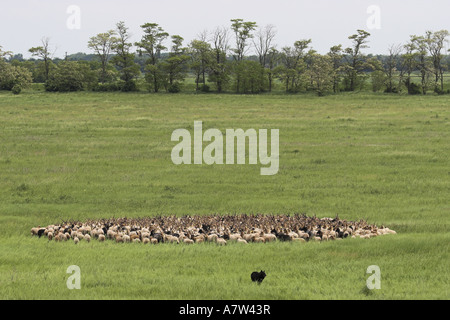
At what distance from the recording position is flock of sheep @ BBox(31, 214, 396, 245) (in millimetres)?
13039

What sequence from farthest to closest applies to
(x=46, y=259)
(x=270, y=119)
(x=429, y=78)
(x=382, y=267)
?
(x=429, y=78) < (x=270, y=119) < (x=46, y=259) < (x=382, y=267)

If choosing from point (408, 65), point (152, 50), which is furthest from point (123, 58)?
point (408, 65)

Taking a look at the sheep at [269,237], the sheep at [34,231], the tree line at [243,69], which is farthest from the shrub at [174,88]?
the sheep at [269,237]

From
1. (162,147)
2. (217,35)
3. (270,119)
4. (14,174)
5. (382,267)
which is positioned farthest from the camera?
(217,35)

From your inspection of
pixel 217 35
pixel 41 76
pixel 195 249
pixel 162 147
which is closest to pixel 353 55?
pixel 217 35

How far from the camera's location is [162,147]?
3072cm

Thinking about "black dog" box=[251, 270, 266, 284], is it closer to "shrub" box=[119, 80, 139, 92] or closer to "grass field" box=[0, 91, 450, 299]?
"grass field" box=[0, 91, 450, 299]

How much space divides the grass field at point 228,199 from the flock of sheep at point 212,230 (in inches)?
25.5

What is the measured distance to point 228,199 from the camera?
19172 mm

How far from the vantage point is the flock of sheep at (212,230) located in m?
13.0

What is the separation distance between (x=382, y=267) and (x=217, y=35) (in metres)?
86.6

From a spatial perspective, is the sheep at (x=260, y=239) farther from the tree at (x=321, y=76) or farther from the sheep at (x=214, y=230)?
the tree at (x=321, y=76)

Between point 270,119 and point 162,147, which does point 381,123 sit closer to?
point 270,119

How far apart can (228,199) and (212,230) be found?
576 cm
